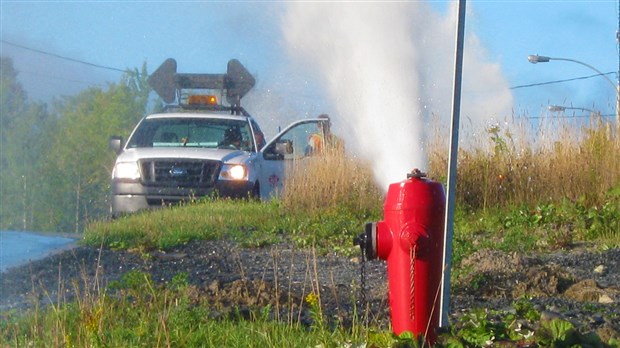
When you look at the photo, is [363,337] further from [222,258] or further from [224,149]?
[224,149]

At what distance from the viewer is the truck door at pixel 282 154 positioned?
14.6 meters

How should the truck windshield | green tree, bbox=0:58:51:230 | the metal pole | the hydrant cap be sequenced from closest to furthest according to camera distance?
the metal pole < the hydrant cap < the truck windshield < green tree, bbox=0:58:51:230

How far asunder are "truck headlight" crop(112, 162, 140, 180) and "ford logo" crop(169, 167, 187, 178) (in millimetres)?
444

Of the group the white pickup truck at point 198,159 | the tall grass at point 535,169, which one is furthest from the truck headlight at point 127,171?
the tall grass at point 535,169

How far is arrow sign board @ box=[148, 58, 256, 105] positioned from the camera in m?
18.1

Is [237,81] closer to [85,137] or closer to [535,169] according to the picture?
[535,169]

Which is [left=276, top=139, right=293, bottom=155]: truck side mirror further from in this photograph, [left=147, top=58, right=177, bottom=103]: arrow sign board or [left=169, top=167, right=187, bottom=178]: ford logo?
Answer: [left=147, top=58, right=177, bottom=103]: arrow sign board

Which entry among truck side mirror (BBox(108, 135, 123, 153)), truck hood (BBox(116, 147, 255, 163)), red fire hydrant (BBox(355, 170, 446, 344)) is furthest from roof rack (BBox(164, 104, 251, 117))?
red fire hydrant (BBox(355, 170, 446, 344))

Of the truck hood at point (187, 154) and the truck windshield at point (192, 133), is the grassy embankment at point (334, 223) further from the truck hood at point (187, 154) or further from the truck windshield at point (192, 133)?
the truck windshield at point (192, 133)

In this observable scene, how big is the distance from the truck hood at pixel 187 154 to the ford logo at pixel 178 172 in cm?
16

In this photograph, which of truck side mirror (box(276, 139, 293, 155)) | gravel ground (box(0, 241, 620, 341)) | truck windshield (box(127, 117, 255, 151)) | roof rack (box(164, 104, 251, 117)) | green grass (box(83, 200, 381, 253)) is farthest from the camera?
roof rack (box(164, 104, 251, 117))

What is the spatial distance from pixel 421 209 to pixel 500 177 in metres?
7.55

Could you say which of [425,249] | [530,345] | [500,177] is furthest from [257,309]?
[500,177]

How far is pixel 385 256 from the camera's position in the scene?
4648 millimetres
